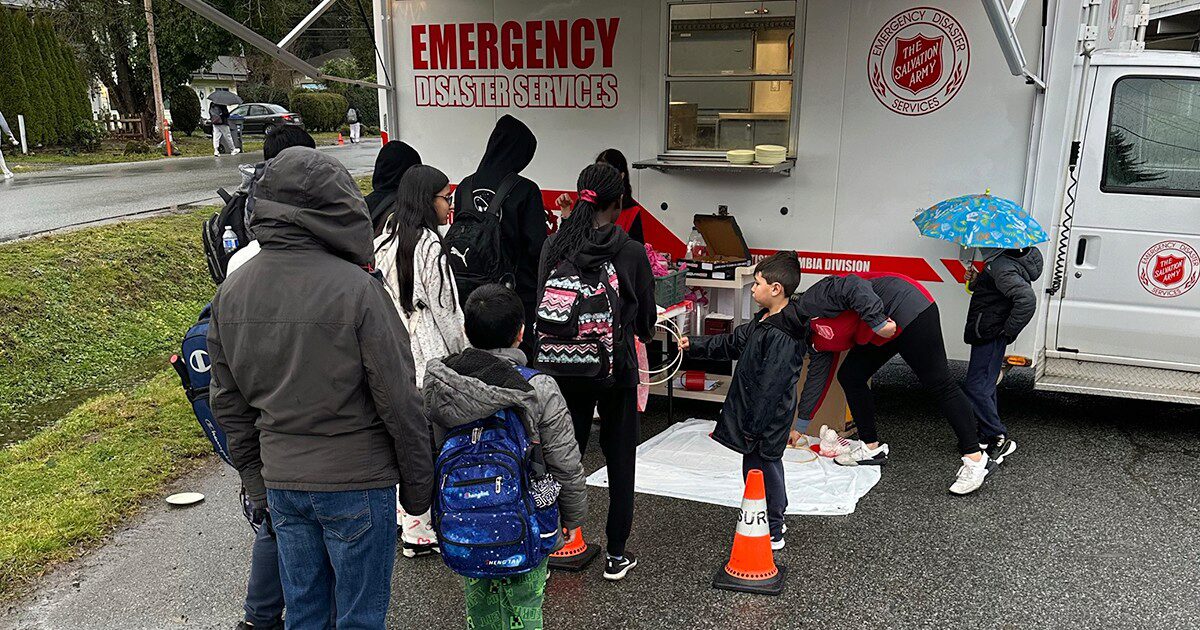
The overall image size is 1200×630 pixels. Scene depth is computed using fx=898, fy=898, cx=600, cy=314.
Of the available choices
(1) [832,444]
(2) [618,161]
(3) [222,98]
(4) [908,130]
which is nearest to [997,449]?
(1) [832,444]

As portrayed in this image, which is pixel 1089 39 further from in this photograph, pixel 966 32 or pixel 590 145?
pixel 590 145

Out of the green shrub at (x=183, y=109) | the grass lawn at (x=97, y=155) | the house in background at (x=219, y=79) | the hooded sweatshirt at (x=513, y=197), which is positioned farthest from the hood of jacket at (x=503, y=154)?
the house in background at (x=219, y=79)

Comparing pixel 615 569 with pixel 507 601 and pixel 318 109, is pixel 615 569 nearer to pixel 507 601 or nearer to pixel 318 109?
pixel 507 601

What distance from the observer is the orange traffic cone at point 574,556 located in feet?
13.4

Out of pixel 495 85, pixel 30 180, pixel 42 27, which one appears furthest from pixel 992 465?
pixel 42 27

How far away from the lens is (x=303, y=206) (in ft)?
8.11

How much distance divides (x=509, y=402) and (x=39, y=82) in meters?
29.1

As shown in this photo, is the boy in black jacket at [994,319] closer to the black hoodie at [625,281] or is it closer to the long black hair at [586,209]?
the black hoodie at [625,281]

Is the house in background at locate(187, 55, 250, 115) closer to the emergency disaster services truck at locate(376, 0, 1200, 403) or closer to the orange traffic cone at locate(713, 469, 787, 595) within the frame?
the emergency disaster services truck at locate(376, 0, 1200, 403)

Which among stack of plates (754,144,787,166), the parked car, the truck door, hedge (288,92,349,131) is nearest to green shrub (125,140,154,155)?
the parked car

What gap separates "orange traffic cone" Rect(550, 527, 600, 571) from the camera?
13.4 feet

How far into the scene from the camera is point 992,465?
5215 mm

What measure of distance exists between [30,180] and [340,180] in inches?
765

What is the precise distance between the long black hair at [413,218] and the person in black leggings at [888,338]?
1.76m
